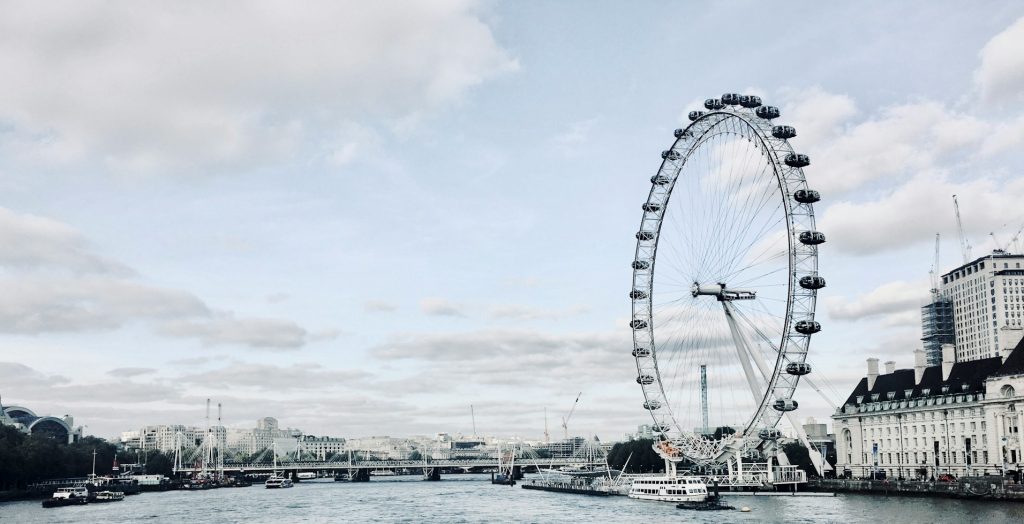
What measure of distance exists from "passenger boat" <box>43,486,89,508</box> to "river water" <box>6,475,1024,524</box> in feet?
6.02

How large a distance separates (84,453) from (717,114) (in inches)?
5445

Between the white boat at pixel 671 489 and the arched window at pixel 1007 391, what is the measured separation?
31357 millimetres

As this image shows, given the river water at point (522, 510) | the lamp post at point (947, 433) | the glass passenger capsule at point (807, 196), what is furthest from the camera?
the lamp post at point (947, 433)

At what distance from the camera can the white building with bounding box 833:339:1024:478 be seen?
98938 mm

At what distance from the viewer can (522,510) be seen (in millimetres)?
104125

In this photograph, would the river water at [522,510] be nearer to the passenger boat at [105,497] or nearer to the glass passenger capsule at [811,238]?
the passenger boat at [105,497]

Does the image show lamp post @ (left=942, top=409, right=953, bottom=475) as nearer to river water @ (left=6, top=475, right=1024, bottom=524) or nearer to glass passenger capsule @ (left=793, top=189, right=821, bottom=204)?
river water @ (left=6, top=475, right=1024, bottom=524)

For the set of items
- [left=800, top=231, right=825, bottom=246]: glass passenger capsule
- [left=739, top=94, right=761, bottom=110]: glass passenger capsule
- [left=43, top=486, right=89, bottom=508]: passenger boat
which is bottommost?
[left=43, top=486, right=89, bottom=508]: passenger boat

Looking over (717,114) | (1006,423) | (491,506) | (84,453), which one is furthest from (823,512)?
(84,453)

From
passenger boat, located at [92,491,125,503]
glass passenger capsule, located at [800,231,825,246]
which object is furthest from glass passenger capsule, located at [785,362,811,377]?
passenger boat, located at [92,491,125,503]

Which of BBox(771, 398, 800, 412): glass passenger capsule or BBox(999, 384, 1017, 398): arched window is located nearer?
BBox(771, 398, 800, 412): glass passenger capsule

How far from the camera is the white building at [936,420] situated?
325 feet

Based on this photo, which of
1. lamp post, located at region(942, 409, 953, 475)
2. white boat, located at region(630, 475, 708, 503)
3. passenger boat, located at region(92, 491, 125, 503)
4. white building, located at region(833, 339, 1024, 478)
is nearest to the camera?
white building, located at region(833, 339, 1024, 478)

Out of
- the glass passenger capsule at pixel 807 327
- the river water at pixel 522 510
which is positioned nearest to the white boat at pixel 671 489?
the river water at pixel 522 510
